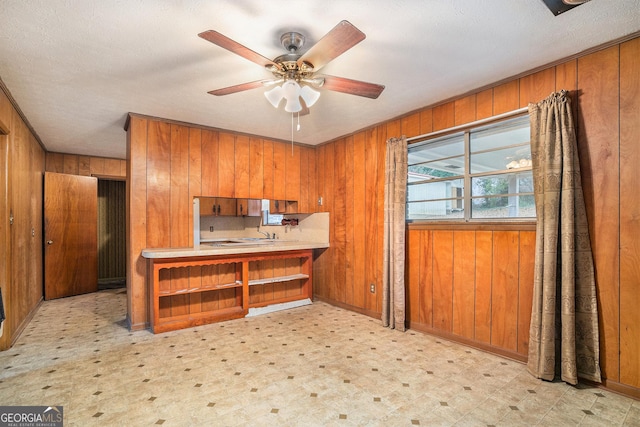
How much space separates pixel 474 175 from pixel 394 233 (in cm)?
106

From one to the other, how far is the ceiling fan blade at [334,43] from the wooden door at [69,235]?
540 centimetres

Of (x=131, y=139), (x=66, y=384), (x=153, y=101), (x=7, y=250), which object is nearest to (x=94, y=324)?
(x=7, y=250)

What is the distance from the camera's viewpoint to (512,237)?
286cm

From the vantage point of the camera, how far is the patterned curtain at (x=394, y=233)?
3.65 m

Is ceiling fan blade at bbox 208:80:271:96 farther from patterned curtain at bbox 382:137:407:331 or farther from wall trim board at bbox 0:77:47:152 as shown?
wall trim board at bbox 0:77:47:152

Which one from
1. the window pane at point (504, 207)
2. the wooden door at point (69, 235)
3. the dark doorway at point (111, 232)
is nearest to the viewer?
the window pane at point (504, 207)

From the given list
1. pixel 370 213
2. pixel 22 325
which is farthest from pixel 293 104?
pixel 22 325

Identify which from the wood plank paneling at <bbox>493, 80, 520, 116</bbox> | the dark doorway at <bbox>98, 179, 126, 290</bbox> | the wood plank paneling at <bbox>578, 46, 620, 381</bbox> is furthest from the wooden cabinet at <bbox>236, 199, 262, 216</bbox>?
the dark doorway at <bbox>98, 179, 126, 290</bbox>

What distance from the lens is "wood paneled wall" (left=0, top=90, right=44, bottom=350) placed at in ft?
10.1

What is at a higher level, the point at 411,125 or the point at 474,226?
the point at 411,125

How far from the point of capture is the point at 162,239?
12.8 ft

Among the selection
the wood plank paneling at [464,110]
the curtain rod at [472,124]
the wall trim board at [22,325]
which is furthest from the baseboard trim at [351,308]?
the wall trim board at [22,325]

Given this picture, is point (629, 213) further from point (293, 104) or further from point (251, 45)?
point (251, 45)

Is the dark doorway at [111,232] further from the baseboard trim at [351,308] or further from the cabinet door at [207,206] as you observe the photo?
the baseboard trim at [351,308]
